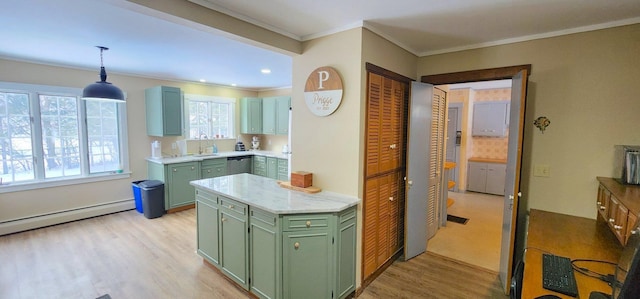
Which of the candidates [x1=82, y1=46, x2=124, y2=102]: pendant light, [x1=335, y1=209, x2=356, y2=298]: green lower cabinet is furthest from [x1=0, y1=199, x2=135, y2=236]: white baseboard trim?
[x1=335, y1=209, x2=356, y2=298]: green lower cabinet

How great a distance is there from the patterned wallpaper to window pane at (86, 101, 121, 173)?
7476mm

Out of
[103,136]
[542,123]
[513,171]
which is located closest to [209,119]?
[103,136]

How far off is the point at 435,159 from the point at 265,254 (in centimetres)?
250

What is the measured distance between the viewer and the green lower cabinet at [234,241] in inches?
94.5

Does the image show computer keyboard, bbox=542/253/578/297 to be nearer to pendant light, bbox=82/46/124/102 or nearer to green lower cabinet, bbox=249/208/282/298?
green lower cabinet, bbox=249/208/282/298

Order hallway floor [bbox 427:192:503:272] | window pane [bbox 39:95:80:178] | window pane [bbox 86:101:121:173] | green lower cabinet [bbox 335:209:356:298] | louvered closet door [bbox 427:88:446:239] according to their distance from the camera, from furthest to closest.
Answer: window pane [bbox 86:101:121:173], window pane [bbox 39:95:80:178], louvered closet door [bbox 427:88:446:239], hallway floor [bbox 427:192:503:272], green lower cabinet [bbox 335:209:356:298]

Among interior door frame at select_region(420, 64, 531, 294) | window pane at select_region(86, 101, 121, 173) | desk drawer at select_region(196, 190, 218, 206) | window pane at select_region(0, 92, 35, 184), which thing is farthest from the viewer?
window pane at select_region(86, 101, 121, 173)

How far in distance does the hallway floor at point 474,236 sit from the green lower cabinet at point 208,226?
2.56 m

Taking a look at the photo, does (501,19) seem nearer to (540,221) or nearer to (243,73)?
(540,221)

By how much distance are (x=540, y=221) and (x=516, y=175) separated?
0.42 meters

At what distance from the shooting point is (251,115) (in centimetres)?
636

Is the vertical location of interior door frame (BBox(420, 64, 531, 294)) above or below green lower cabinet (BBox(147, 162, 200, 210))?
above

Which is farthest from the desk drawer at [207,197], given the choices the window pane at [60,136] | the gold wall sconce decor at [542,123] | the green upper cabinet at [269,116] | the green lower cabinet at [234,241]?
the green upper cabinet at [269,116]

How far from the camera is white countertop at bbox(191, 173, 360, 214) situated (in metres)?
2.14
